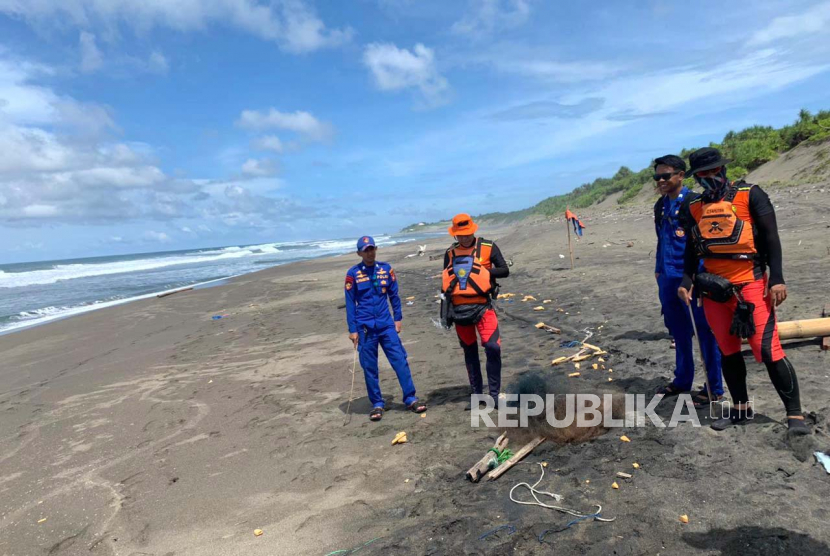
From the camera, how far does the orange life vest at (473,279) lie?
4844 mm

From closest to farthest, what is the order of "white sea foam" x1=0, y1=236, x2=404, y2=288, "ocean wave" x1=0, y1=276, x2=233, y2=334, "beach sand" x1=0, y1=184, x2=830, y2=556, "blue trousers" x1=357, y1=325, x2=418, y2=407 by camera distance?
"beach sand" x1=0, y1=184, x2=830, y2=556
"blue trousers" x1=357, y1=325, x2=418, y2=407
"ocean wave" x1=0, y1=276, x2=233, y2=334
"white sea foam" x1=0, y1=236, x2=404, y2=288

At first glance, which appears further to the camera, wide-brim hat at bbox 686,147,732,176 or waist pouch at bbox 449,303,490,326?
waist pouch at bbox 449,303,490,326

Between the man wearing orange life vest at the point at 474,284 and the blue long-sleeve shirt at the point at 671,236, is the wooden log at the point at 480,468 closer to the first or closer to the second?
the man wearing orange life vest at the point at 474,284

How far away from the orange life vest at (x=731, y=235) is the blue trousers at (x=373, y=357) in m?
3.23

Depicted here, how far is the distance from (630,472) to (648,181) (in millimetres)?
38207

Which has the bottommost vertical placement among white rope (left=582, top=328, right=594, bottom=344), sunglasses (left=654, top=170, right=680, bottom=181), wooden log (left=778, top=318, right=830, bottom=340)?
white rope (left=582, top=328, right=594, bottom=344)

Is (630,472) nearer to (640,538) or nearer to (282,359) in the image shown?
(640,538)

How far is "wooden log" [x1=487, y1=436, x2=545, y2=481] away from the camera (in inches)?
146

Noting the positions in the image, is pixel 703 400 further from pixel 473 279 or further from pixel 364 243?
pixel 364 243

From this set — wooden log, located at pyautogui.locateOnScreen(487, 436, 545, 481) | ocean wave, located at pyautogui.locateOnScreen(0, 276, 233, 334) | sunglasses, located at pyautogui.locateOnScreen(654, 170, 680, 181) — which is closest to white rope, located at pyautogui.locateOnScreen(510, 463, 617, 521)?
wooden log, located at pyautogui.locateOnScreen(487, 436, 545, 481)

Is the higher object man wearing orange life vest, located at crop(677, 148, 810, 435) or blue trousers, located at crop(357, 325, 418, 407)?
man wearing orange life vest, located at crop(677, 148, 810, 435)

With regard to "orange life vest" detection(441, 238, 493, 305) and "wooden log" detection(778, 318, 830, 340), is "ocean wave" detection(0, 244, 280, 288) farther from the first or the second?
"wooden log" detection(778, 318, 830, 340)

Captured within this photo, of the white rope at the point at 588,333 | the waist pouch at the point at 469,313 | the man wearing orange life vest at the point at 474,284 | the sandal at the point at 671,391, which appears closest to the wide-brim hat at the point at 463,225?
the man wearing orange life vest at the point at 474,284

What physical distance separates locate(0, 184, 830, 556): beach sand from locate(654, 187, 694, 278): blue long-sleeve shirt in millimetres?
1256
